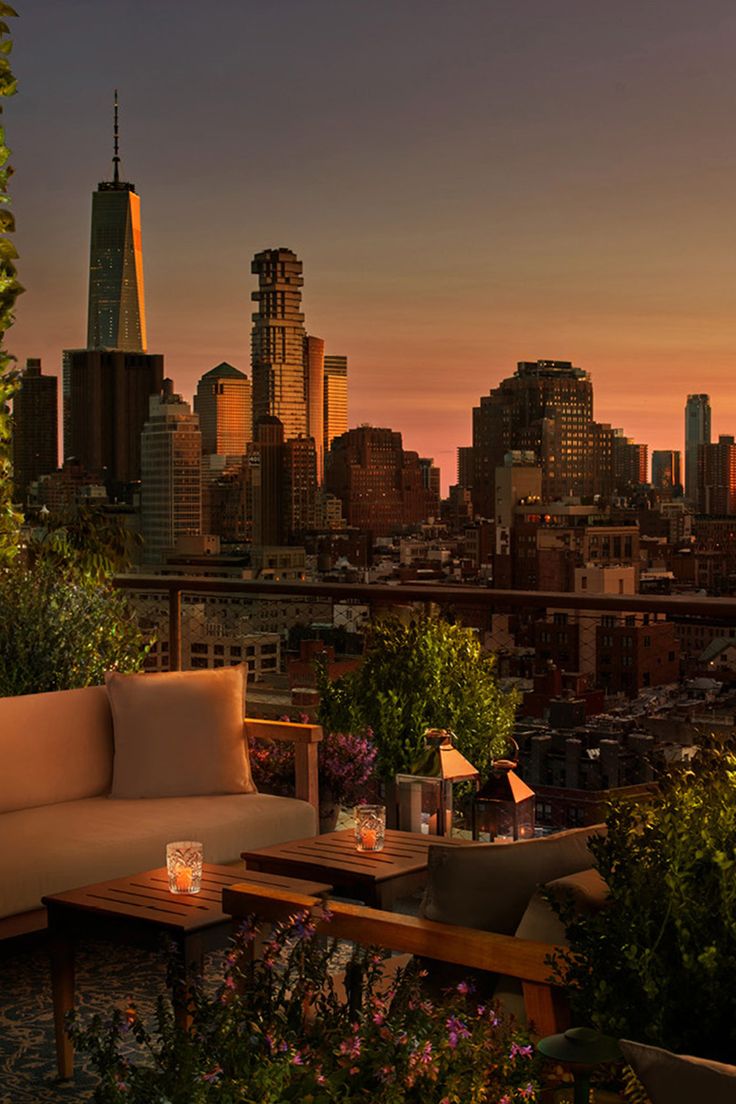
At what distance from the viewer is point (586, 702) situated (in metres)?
5.95

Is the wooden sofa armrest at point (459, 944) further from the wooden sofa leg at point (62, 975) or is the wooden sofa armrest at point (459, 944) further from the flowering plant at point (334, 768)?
the flowering plant at point (334, 768)

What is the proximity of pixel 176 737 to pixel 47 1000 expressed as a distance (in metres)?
1.11

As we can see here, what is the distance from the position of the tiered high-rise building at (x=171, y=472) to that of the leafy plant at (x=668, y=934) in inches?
278

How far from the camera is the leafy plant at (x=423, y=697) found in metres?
5.46

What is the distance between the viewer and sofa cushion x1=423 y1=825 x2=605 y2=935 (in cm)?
252

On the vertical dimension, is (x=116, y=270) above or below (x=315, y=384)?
above

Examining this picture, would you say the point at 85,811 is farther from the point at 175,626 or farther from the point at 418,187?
the point at 418,187

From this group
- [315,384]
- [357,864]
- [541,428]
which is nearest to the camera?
[357,864]

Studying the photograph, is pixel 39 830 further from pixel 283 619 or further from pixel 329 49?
pixel 329 49

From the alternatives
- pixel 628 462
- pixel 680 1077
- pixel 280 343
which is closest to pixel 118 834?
pixel 680 1077

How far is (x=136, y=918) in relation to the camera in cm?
328

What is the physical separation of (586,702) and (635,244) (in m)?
11.7

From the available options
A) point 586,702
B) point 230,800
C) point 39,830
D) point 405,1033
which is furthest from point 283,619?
point 405,1033

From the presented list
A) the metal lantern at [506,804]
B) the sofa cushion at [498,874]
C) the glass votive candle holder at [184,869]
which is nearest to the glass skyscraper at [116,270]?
the metal lantern at [506,804]
